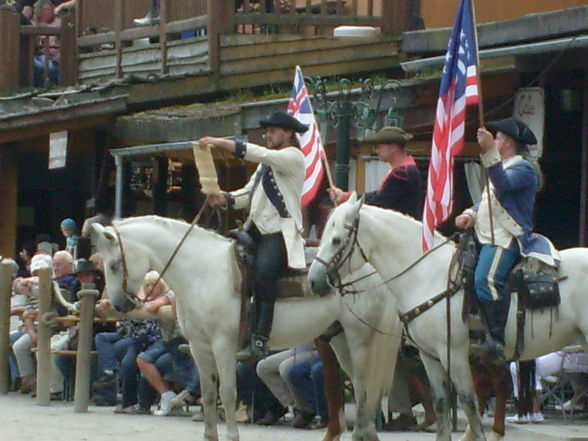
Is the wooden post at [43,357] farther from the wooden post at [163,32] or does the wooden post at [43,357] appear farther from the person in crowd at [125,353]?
the wooden post at [163,32]

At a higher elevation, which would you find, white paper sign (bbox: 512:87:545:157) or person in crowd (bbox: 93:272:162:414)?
white paper sign (bbox: 512:87:545:157)

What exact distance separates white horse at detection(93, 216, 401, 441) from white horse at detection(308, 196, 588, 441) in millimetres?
984

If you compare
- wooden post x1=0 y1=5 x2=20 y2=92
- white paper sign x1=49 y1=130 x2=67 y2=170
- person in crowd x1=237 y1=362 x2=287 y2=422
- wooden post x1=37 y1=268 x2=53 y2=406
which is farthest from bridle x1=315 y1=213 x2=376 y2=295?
wooden post x1=0 y1=5 x2=20 y2=92

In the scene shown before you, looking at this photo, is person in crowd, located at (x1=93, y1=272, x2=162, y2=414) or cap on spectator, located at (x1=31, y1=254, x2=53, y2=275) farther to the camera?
cap on spectator, located at (x1=31, y1=254, x2=53, y2=275)

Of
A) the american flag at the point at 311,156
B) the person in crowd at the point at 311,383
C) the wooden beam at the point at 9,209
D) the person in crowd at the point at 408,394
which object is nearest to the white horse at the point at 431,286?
the person in crowd at the point at 408,394

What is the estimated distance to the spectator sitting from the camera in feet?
88.5

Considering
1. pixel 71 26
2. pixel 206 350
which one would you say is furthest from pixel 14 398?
pixel 71 26

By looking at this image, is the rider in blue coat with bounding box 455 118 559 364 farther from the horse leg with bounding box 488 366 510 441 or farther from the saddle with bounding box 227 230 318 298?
the saddle with bounding box 227 230 318 298

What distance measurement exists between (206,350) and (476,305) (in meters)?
2.38

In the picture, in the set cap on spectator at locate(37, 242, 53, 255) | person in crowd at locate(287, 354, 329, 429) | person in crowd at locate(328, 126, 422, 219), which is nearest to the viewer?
person in crowd at locate(328, 126, 422, 219)

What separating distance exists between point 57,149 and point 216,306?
960cm

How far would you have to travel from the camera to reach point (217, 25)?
77.9 ft

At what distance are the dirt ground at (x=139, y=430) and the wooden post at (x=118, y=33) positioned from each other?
9196 mm

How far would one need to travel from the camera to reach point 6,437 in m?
14.7
